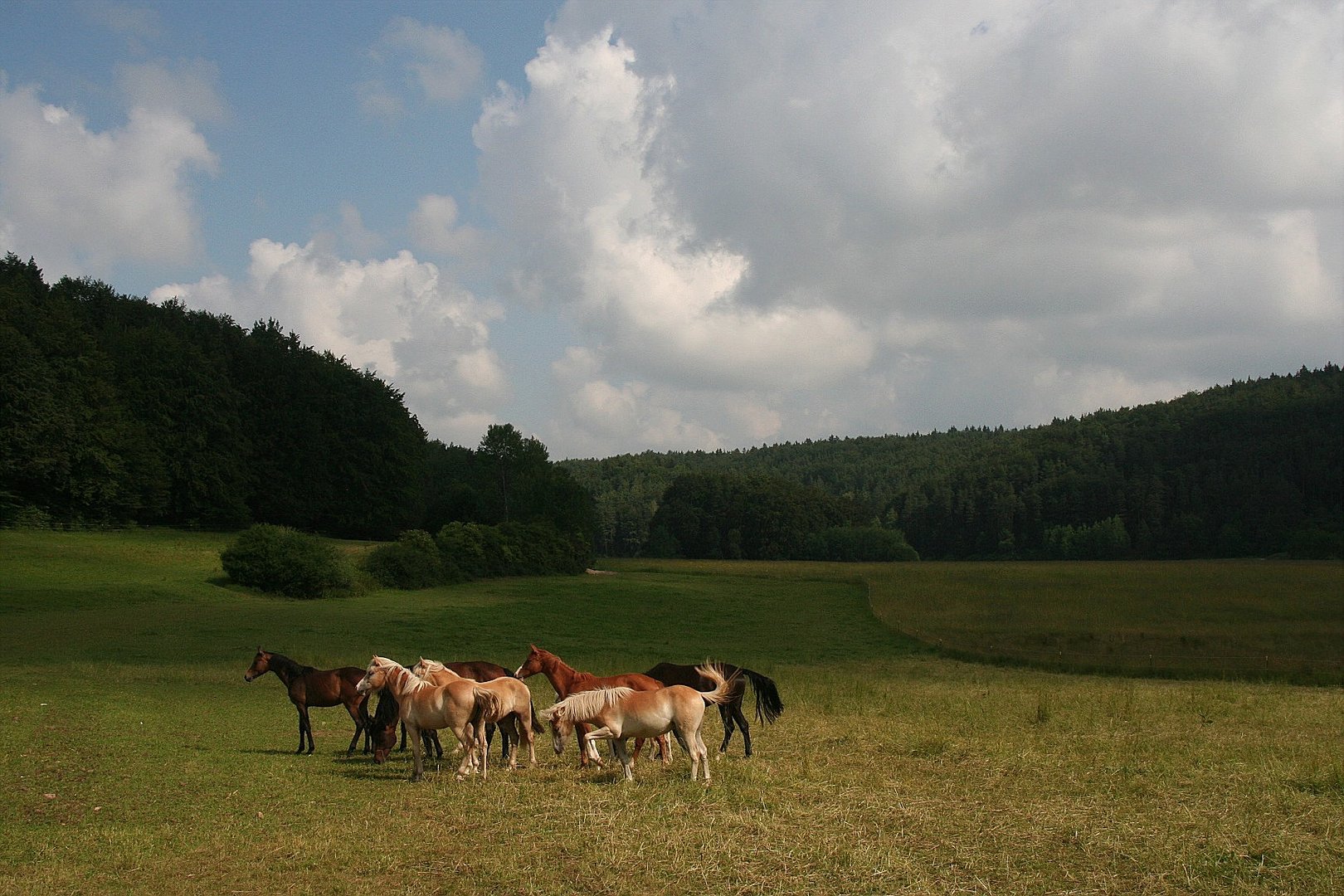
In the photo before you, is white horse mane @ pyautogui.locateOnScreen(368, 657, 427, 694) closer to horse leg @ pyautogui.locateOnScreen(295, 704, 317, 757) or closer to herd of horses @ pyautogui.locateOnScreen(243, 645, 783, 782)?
herd of horses @ pyautogui.locateOnScreen(243, 645, 783, 782)

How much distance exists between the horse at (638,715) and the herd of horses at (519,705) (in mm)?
11

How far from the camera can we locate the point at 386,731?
41.9ft

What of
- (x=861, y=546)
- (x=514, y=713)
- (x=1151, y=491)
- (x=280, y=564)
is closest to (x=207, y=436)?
(x=280, y=564)

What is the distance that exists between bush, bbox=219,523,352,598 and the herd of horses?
121ft

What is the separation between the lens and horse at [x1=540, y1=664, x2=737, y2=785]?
11086 millimetres

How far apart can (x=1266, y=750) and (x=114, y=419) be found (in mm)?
63054

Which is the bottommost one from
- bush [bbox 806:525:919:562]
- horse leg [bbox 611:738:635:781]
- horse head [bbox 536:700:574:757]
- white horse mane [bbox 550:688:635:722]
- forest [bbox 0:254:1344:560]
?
horse leg [bbox 611:738:635:781]

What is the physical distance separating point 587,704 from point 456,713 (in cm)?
157

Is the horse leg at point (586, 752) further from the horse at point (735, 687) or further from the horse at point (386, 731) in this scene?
the horse at point (386, 731)

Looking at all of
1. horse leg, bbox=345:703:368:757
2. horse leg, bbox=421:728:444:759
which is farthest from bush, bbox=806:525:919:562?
horse leg, bbox=421:728:444:759

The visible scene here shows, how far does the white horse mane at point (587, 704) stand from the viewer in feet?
37.3

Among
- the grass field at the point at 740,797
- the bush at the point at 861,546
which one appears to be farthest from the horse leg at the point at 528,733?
the bush at the point at 861,546

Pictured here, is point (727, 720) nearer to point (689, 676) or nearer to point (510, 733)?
point (689, 676)

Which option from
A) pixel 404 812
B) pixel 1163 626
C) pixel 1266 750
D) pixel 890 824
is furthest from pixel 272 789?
pixel 1163 626
